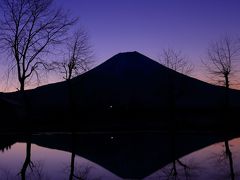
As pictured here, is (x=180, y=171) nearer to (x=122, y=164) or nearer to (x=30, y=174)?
(x=122, y=164)


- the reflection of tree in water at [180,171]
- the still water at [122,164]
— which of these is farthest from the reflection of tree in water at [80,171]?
the reflection of tree in water at [180,171]

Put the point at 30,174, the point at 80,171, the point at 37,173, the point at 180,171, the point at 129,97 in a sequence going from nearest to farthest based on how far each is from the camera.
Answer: the point at 180,171, the point at 30,174, the point at 37,173, the point at 80,171, the point at 129,97

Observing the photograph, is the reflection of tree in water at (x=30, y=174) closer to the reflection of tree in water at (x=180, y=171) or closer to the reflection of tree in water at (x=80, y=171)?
the reflection of tree in water at (x=80, y=171)

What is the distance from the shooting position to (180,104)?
58750mm

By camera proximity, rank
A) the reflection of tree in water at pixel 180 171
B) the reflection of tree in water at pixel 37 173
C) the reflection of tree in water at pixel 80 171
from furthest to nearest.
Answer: the reflection of tree in water at pixel 37 173 < the reflection of tree in water at pixel 80 171 < the reflection of tree in water at pixel 180 171

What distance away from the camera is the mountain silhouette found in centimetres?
5041

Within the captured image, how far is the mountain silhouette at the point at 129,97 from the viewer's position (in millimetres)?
50406

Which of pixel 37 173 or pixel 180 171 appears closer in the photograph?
pixel 180 171

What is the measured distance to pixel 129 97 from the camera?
66625 millimetres

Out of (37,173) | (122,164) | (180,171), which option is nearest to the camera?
(180,171)

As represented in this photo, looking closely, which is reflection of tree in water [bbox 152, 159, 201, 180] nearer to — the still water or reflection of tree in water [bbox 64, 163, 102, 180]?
the still water

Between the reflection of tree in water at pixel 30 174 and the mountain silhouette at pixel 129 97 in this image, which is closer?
the reflection of tree in water at pixel 30 174

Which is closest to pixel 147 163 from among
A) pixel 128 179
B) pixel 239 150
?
pixel 128 179

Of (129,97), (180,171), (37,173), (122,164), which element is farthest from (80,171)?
(129,97)
